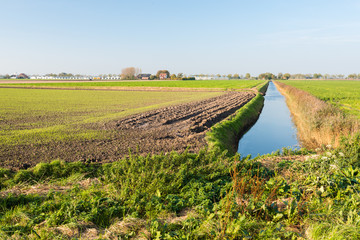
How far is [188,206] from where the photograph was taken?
5.09m

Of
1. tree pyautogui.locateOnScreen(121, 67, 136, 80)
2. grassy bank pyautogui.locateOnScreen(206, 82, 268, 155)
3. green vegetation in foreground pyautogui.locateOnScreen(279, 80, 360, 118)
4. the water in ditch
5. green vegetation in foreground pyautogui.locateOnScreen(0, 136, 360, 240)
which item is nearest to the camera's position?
green vegetation in foreground pyautogui.locateOnScreen(0, 136, 360, 240)

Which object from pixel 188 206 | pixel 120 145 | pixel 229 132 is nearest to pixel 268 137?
pixel 229 132

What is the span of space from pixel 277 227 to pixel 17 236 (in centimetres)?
457

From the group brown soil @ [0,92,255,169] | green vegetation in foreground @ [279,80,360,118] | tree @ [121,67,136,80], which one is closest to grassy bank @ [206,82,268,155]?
brown soil @ [0,92,255,169]

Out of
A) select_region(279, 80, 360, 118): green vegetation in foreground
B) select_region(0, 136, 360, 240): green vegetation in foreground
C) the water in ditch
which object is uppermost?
select_region(279, 80, 360, 118): green vegetation in foreground

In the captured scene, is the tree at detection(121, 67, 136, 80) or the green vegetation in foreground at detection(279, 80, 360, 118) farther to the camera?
the tree at detection(121, 67, 136, 80)

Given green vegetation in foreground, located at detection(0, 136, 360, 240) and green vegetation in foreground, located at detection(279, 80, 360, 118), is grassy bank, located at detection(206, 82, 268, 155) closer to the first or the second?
green vegetation in foreground, located at detection(0, 136, 360, 240)

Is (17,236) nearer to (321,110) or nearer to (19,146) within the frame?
(19,146)

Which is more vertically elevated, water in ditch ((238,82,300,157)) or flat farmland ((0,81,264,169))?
flat farmland ((0,81,264,169))

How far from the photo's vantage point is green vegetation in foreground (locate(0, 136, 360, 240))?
407cm

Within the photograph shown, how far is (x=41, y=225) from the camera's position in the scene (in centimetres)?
435

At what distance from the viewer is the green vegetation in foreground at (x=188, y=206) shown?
4066 millimetres

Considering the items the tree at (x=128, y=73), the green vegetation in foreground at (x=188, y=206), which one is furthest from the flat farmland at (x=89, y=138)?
Result: the tree at (x=128, y=73)

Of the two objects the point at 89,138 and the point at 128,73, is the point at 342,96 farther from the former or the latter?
the point at 128,73
